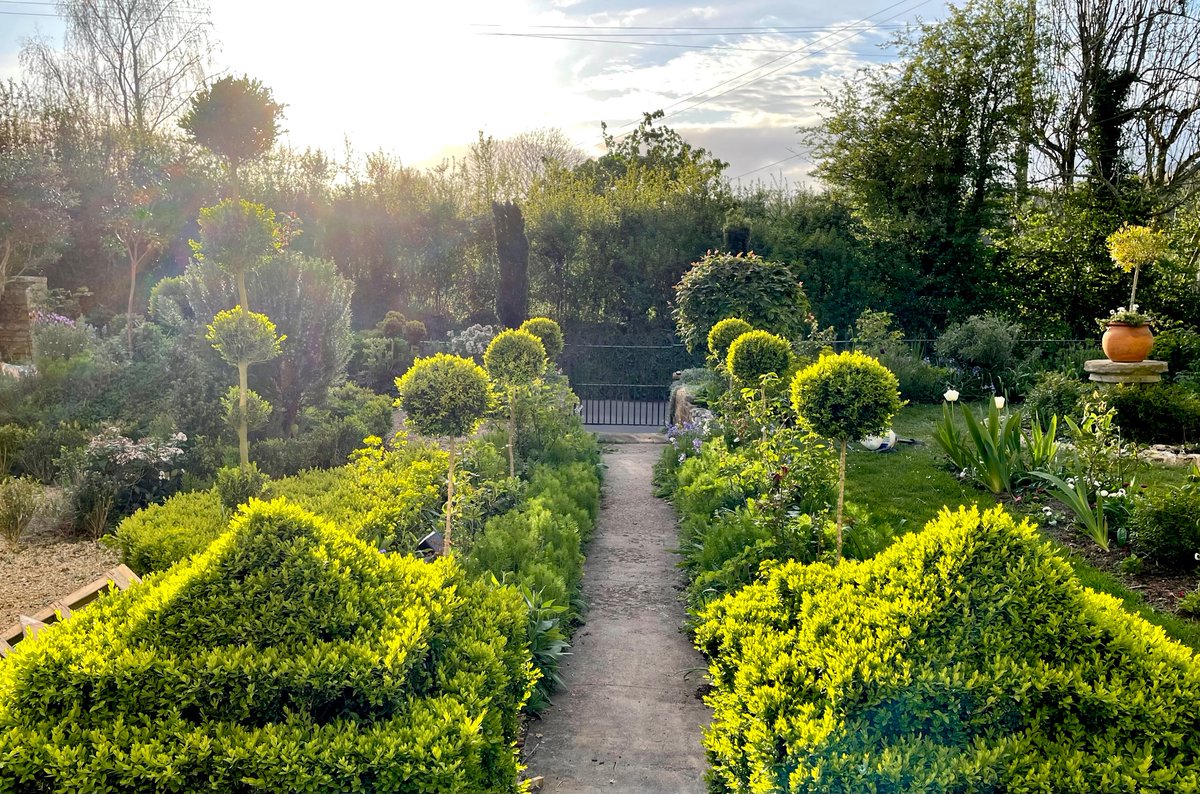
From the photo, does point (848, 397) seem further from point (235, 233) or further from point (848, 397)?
point (235, 233)

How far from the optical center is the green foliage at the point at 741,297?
33.2 feet

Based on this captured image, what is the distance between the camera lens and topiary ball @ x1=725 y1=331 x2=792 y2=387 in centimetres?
646

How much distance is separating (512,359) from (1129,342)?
7708 mm

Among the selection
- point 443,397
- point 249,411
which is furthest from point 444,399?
point 249,411

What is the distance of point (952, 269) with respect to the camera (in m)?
15.0

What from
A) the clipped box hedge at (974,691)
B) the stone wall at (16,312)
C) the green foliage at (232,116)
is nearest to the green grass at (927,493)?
the clipped box hedge at (974,691)

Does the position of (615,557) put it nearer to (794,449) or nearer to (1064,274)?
(794,449)

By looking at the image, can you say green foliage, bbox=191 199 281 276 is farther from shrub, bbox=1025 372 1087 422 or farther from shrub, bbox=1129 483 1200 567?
shrub, bbox=1025 372 1087 422

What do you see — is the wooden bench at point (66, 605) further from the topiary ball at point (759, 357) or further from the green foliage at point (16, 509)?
the topiary ball at point (759, 357)

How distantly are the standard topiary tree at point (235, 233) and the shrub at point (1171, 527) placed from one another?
650 cm

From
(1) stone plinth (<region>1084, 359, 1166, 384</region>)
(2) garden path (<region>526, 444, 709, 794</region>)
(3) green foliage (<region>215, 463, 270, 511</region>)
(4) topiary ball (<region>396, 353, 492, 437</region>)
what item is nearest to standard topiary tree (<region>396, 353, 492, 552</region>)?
(4) topiary ball (<region>396, 353, 492, 437</region>)

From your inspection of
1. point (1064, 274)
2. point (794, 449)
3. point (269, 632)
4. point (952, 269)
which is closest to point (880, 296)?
point (952, 269)

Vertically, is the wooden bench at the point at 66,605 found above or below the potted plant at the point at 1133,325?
below

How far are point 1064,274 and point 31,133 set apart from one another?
22.6 meters
